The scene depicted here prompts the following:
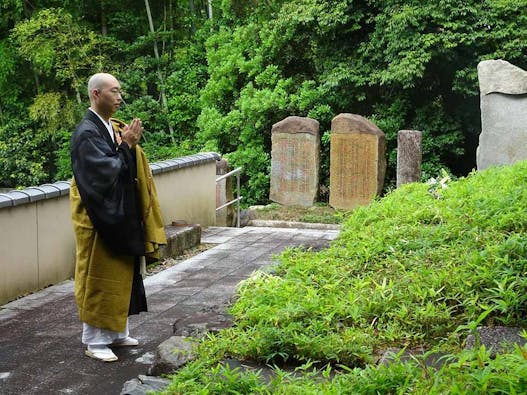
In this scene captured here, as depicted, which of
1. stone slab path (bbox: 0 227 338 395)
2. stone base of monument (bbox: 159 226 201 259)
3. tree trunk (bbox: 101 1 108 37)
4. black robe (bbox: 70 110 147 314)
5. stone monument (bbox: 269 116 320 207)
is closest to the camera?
stone slab path (bbox: 0 227 338 395)

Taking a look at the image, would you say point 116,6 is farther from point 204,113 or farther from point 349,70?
point 349,70

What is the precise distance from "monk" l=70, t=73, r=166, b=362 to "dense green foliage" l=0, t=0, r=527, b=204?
36.4ft

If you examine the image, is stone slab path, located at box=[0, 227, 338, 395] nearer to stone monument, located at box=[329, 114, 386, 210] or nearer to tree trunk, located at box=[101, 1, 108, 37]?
stone monument, located at box=[329, 114, 386, 210]

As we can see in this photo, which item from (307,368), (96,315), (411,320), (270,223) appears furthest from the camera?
(270,223)

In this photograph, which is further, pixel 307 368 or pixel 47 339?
pixel 47 339

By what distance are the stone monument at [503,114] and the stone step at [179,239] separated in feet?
18.8

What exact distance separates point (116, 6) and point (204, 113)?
229 inches

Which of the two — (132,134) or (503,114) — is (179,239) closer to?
(132,134)

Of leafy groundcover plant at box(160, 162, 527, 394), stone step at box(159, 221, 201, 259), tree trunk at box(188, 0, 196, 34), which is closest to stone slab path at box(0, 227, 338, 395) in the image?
stone step at box(159, 221, 201, 259)

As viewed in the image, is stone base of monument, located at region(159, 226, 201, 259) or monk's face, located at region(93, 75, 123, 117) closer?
monk's face, located at region(93, 75, 123, 117)

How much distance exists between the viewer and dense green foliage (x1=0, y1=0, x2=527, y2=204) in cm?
1503

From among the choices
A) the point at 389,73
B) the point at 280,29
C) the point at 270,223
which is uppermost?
the point at 280,29

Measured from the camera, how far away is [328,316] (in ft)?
13.8

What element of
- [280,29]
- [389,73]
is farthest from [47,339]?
[280,29]
